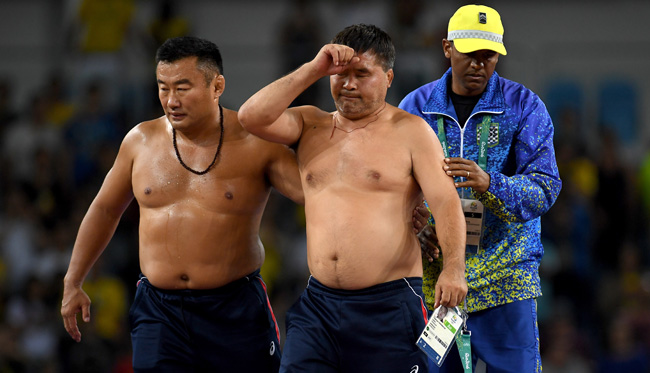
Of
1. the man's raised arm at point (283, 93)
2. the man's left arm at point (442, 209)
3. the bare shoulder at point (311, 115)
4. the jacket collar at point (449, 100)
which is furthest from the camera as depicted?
the jacket collar at point (449, 100)

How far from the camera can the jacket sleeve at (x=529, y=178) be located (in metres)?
3.77

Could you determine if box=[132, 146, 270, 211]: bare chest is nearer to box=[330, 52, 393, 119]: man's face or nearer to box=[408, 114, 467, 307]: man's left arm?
box=[330, 52, 393, 119]: man's face

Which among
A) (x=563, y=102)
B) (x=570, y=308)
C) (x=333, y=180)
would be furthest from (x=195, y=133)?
(x=563, y=102)

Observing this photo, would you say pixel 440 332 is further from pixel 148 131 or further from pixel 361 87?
pixel 148 131

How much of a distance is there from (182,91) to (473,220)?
4.55ft

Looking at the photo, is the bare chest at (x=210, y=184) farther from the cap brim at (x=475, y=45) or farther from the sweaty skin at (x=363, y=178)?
the cap brim at (x=475, y=45)

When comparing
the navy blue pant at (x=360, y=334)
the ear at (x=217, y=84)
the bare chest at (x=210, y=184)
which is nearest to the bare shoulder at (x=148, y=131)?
the bare chest at (x=210, y=184)

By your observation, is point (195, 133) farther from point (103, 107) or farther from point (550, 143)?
point (103, 107)

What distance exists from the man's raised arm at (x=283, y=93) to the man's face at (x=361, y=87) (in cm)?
7

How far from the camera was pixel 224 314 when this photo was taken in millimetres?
4098

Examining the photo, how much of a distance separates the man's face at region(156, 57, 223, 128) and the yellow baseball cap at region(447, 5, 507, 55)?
3.71 feet

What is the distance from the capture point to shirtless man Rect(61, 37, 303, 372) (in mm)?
4062

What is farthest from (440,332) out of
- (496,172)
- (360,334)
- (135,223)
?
(135,223)

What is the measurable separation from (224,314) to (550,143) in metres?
1.61
